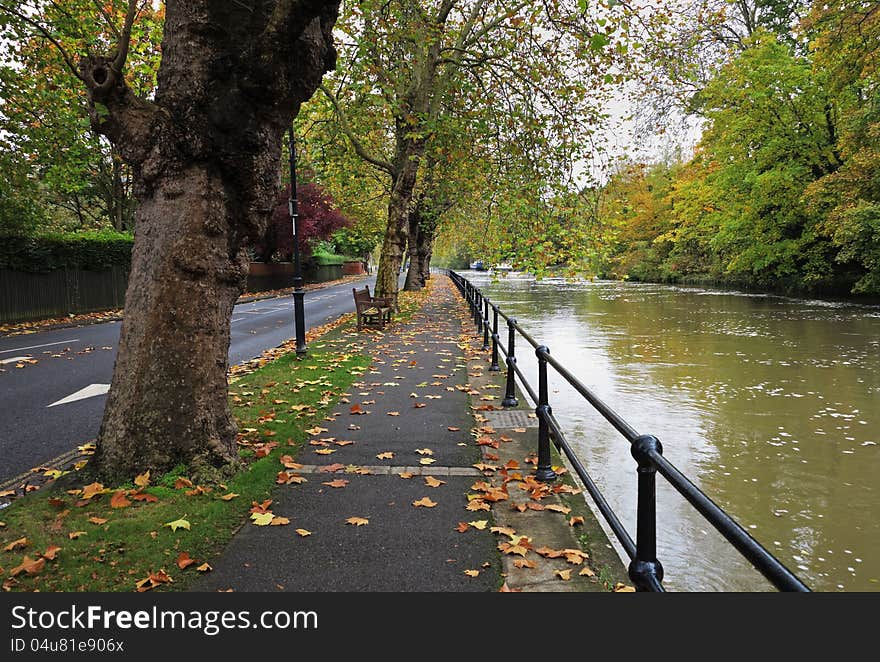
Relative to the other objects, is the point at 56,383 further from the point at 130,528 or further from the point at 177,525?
the point at 177,525

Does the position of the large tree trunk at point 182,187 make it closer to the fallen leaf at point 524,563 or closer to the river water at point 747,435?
the fallen leaf at point 524,563

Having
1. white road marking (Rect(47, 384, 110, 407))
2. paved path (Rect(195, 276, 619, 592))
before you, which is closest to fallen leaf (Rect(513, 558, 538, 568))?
paved path (Rect(195, 276, 619, 592))

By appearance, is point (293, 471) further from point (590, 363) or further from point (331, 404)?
point (590, 363)

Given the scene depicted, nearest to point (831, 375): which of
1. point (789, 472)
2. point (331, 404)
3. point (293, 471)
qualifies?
point (789, 472)

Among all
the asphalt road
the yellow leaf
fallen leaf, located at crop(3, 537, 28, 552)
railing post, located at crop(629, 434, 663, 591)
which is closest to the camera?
railing post, located at crop(629, 434, 663, 591)

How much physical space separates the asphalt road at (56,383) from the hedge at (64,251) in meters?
3.61

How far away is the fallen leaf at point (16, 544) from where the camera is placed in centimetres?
369

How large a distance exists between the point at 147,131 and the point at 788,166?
2814 centimetres

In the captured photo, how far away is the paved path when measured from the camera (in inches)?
134

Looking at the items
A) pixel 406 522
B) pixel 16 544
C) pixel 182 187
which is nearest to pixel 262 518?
pixel 406 522

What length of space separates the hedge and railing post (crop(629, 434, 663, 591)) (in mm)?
22402

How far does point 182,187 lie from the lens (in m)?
4.73

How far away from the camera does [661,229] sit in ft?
164

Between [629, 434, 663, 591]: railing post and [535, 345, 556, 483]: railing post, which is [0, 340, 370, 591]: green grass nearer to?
[535, 345, 556, 483]: railing post
